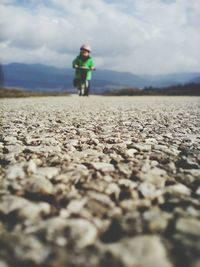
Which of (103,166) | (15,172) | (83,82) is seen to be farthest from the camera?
(83,82)

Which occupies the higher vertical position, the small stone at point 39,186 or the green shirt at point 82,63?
the green shirt at point 82,63

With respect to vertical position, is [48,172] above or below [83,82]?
below

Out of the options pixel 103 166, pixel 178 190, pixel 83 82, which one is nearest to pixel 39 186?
pixel 103 166

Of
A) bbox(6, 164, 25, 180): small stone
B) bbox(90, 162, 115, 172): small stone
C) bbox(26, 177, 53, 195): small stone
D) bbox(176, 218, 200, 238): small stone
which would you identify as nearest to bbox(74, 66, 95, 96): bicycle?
bbox(90, 162, 115, 172): small stone

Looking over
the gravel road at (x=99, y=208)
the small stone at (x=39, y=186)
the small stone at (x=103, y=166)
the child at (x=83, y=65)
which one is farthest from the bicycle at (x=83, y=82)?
the small stone at (x=39, y=186)

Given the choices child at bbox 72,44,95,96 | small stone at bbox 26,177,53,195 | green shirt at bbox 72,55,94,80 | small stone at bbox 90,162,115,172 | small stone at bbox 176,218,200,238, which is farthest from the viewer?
green shirt at bbox 72,55,94,80

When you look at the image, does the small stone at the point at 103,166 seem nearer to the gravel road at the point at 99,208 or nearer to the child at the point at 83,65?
the gravel road at the point at 99,208

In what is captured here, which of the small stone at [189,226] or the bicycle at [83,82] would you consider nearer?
the small stone at [189,226]

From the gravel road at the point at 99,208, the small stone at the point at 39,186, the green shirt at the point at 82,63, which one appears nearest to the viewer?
the gravel road at the point at 99,208

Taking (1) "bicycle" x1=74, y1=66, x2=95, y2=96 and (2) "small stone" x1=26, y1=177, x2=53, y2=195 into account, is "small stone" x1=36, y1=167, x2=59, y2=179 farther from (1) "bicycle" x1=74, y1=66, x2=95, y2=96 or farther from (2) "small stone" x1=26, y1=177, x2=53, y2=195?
(1) "bicycle" x1=74, y1=66, x2=95, y2=96

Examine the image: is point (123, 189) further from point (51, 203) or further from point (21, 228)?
point (21, 228)

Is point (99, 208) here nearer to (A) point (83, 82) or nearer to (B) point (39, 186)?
(B) point (39, 186)

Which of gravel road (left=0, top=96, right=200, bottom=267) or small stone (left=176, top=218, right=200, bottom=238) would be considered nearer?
gravel road (left=0, top=96, right=200, bottom=267)

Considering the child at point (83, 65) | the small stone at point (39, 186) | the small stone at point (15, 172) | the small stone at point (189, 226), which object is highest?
the child at point (83, 65)
